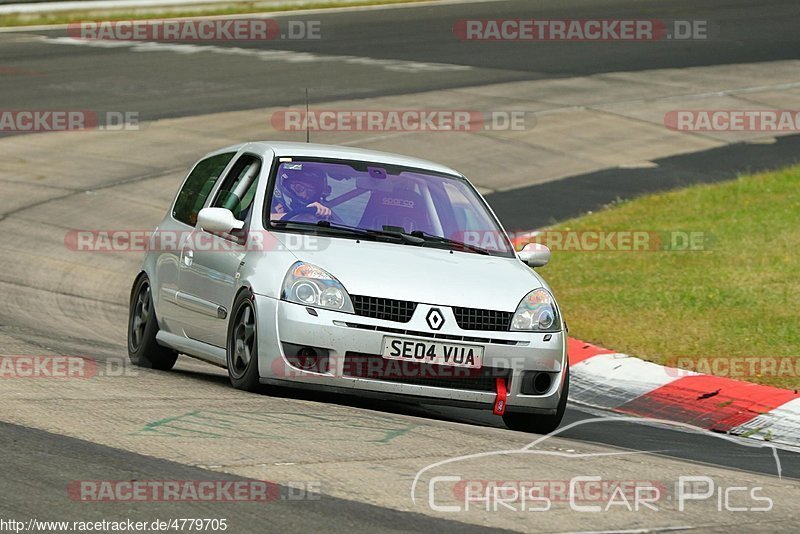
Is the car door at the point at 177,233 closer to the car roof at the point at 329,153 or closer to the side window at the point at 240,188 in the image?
the side window at the point at 240,188

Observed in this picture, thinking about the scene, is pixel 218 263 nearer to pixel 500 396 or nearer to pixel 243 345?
pixel 243 345

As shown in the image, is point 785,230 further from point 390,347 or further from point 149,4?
point 149,4

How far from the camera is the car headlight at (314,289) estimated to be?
804cm

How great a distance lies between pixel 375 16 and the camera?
34.8 meters

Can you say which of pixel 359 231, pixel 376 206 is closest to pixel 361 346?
pixel 359 231

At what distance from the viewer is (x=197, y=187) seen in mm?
10117

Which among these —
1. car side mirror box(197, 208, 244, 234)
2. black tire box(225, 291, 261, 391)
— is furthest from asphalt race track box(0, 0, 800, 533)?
car side mirror box(197, 208, 244, 234)

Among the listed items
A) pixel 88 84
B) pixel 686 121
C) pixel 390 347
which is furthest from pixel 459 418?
pixel 88 84

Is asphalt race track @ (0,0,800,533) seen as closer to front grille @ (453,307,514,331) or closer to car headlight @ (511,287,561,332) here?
front grille @ (453,307,514,331)

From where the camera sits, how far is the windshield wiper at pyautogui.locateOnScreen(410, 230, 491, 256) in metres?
8.96

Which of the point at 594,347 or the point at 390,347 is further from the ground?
the point at 390,347

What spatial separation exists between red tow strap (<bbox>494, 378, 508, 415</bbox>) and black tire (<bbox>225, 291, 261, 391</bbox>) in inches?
50.5

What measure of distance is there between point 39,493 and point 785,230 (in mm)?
10294

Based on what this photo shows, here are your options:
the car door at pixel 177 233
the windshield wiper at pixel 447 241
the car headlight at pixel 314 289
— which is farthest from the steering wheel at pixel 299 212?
the car door at pixel 177 233
